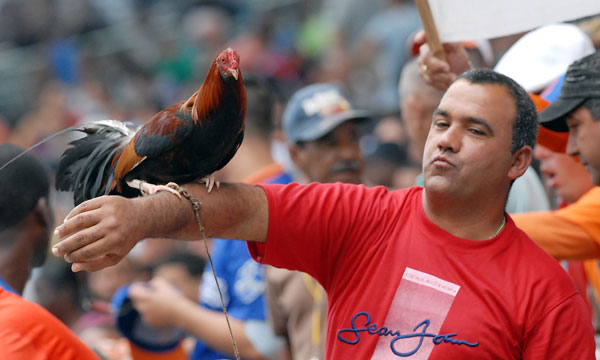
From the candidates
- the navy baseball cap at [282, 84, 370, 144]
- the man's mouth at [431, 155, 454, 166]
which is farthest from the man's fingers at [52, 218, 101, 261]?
the navy baseball cap at [282, 84, 370, 144]

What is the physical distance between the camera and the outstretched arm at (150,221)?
202 centimetres

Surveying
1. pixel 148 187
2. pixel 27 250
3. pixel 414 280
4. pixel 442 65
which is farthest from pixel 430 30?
pixel 27 250

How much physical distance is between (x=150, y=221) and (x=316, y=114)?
230 centimetres

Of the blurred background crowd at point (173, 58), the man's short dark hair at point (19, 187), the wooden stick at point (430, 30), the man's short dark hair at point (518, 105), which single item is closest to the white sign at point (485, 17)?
the wooden stick at point (430, 30)

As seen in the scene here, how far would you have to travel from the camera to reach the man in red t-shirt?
233cm

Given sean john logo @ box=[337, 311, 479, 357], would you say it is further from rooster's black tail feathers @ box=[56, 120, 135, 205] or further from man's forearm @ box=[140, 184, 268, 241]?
rooster's black tail feathers @ box=[56, 120, 135, 205]

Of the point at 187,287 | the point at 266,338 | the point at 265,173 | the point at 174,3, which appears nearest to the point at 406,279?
the point at 266,338

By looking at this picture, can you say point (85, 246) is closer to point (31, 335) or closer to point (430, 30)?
point (31, 335)

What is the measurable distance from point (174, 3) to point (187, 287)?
7.49 m

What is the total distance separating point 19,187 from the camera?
2.95 metres

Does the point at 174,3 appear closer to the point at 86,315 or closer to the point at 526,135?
the point at 86,315

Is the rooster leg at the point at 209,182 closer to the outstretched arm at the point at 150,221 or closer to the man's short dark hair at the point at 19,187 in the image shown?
the outstretched arm at the point at 150,221

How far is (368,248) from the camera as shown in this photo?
2568 mm

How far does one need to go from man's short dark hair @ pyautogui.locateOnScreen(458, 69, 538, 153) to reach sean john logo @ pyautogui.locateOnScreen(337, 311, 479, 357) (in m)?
0.63
